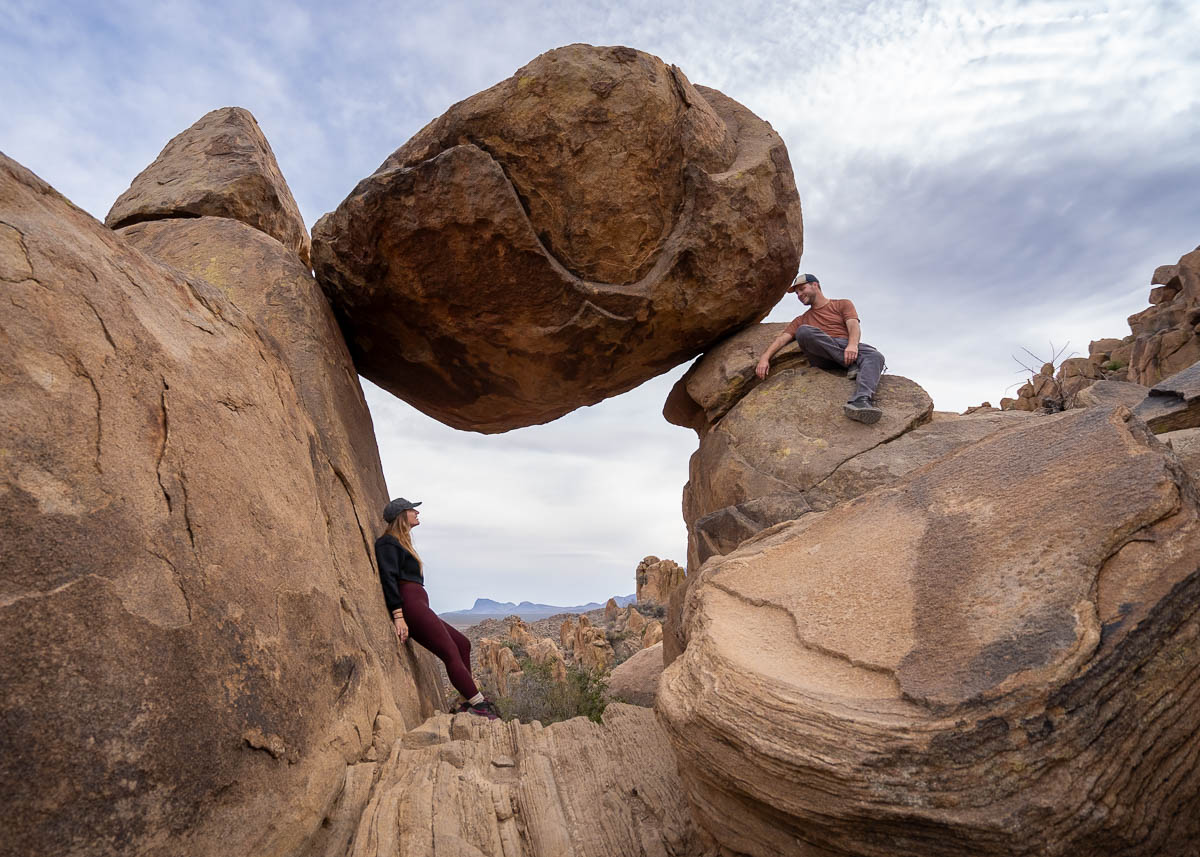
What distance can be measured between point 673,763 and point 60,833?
106 inches

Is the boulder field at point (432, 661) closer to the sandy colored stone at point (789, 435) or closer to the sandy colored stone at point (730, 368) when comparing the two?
the sandy colored stone at point (789, 435)

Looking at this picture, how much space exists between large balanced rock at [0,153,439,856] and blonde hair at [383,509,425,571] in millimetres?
1086

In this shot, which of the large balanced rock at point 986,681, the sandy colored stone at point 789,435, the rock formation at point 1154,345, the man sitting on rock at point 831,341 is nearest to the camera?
the large balanced rock at point 986,681

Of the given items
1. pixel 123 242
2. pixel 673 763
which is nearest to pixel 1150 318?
pixel 673 763

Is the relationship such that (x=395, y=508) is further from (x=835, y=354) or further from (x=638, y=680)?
(x=638, y=680)

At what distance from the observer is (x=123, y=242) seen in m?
3.95

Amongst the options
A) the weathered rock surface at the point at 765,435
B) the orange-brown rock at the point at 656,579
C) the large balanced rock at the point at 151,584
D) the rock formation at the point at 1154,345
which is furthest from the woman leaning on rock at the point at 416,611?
the orange-brown rock at the point at 656,579

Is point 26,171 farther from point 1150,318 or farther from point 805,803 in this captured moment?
point 1150,318

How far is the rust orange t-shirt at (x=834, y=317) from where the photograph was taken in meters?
6.86

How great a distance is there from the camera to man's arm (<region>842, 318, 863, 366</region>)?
6.65 m

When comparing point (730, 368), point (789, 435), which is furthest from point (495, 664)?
point (789, 435)

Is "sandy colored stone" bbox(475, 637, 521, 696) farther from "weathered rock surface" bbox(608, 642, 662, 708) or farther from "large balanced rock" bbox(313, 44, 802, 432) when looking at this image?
"large balanced rock" bbox(313, 44, 802, 432)

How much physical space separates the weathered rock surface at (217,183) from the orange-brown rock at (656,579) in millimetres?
22451

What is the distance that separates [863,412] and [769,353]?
1157 millimetres
